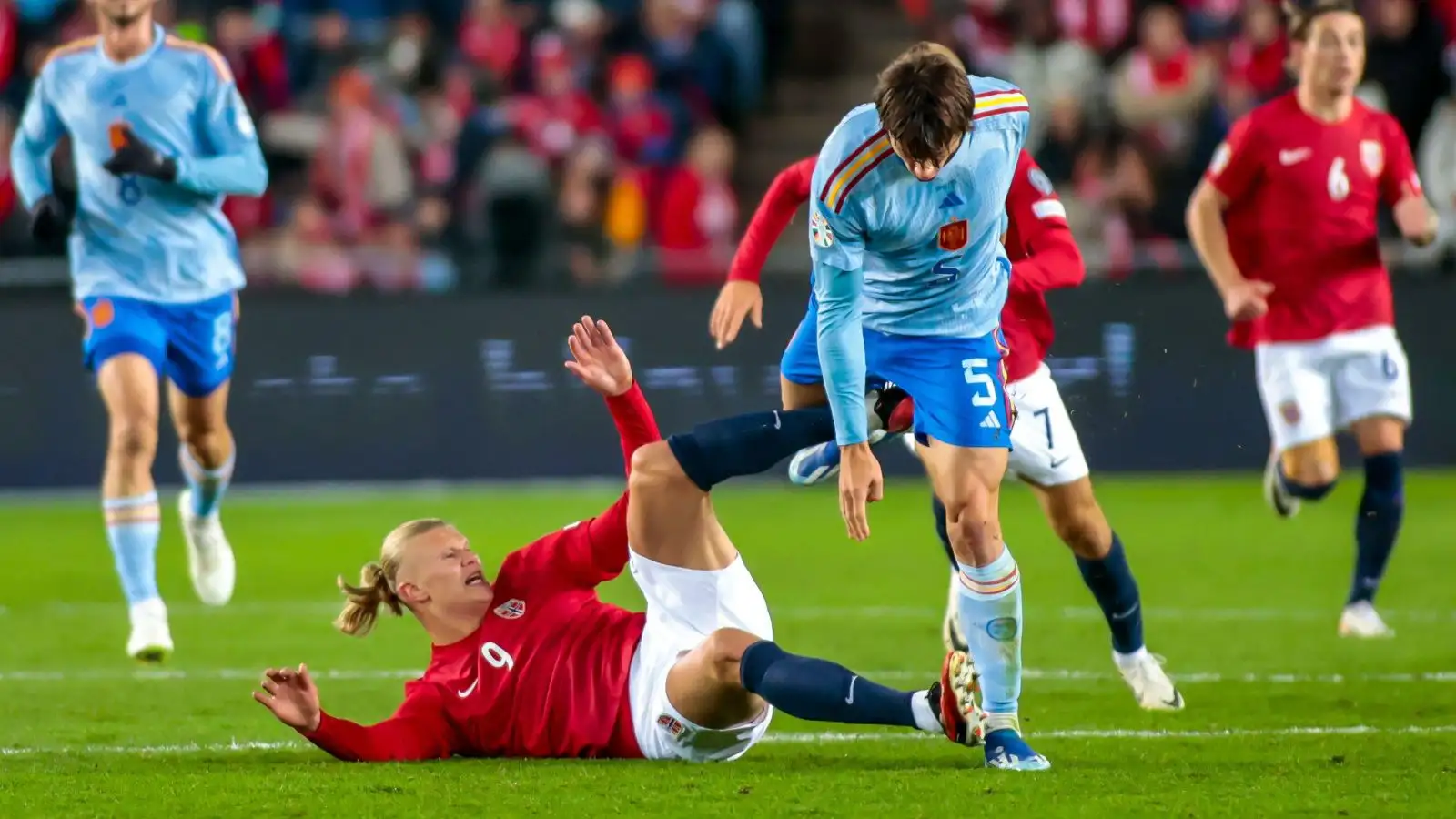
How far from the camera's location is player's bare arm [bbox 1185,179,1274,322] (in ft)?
27.6

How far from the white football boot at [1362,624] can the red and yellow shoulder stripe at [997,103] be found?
3.61 meters

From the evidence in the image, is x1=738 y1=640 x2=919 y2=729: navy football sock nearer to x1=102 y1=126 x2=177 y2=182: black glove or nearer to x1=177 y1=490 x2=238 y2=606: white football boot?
x1=102 y1=126 x2=177 y2=182: black glove

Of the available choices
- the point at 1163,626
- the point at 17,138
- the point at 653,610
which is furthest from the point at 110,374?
the point at 1163,626

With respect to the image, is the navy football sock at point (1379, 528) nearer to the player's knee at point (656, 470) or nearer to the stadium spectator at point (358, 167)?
the player's knee at point (656, 470)

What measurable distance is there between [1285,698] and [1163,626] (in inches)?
72.9

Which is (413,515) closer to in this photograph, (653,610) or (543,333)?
(543,333)

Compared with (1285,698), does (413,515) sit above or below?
below

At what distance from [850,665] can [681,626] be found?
2369 mm

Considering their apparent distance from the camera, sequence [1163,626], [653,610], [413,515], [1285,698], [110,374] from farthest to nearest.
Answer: [413,515], [1163,626], [110,374], [1285,698], [653,610]

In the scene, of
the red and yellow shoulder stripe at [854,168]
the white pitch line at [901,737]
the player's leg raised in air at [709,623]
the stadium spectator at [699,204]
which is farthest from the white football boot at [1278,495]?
the stadium spectator at [699,204]

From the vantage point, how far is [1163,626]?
353 inches

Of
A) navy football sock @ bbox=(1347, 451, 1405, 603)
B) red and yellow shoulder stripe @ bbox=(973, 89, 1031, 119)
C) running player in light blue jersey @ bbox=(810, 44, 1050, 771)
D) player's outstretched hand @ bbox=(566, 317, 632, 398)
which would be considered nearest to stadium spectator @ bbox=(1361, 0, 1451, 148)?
navy football sock @ bbox=(1347, 451, 1405, 603)

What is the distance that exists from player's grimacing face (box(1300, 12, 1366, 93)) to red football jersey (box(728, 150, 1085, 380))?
2.14 meters

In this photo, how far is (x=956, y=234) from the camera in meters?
5.80
